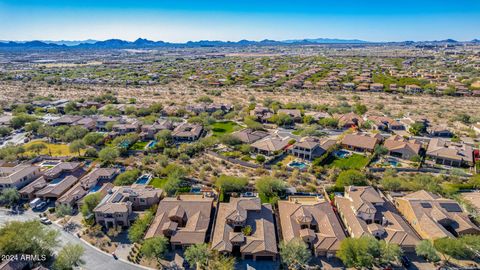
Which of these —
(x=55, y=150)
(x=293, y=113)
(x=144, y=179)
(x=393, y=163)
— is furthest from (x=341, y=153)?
(x=55, y=150)

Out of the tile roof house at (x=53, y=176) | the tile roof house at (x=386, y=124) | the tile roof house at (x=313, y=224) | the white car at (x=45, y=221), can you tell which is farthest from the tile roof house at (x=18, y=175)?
the tile roof house at (x=386, y=124)

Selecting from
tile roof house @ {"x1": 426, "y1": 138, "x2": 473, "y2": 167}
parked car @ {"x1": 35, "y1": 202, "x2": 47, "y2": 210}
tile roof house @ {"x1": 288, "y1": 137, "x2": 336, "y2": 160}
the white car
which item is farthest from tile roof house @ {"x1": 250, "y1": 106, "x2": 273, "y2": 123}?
the white car

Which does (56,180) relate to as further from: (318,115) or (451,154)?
(451,154)

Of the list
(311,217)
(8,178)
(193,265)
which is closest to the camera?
(193,265)

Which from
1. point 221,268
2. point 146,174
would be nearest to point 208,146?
point 146,174

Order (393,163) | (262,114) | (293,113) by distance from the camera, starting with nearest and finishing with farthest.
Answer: (393,163), (293,113), (262,114)

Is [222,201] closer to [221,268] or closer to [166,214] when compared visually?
[166,214]
